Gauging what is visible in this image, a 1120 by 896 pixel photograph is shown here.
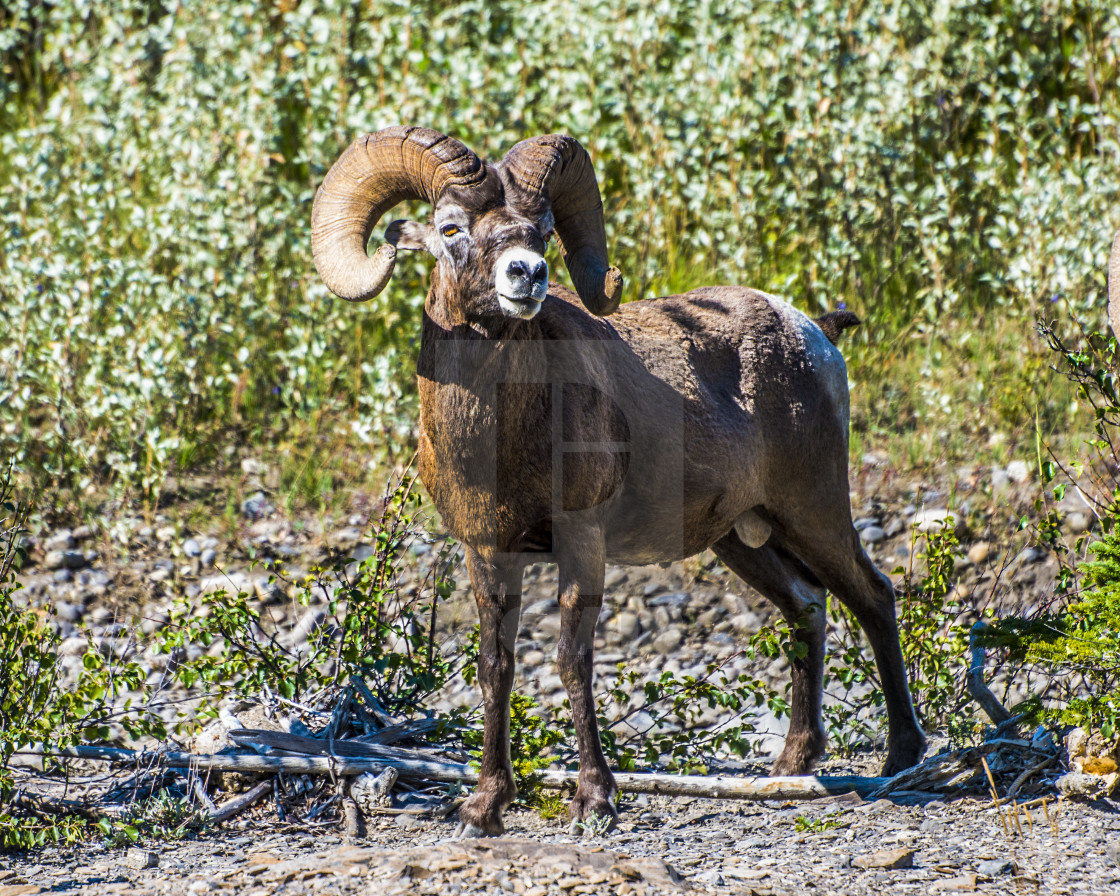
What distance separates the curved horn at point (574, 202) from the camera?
14.7 feet

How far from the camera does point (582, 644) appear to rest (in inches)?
186

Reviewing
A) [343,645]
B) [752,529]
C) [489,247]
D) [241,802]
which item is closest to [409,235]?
[489,247]

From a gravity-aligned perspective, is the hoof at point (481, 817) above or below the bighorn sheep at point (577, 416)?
below

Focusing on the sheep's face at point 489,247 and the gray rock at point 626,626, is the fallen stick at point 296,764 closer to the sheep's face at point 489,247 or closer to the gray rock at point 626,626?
the sheep's face at point 489,247

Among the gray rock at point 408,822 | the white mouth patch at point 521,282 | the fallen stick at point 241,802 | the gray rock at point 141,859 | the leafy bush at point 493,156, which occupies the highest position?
the leafy bush at point 493,156

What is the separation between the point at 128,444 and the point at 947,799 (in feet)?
19.1

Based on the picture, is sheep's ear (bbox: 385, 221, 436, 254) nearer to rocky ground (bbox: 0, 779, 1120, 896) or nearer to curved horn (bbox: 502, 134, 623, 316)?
curved horn (bbox: 502, 134, 623, 316)

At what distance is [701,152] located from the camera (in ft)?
30.8

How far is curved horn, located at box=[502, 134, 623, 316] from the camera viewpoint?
4.48 metres

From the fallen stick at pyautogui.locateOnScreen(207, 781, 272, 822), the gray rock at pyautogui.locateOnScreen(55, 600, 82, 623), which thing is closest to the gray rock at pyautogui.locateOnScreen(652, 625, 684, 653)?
the fallen stick at pyautogui.locateOnScreen(207, 781, 272, 822)

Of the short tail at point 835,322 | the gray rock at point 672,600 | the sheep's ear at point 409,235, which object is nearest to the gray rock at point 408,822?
the sheep's ear at point 409,235

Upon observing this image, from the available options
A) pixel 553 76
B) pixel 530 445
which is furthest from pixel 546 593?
pixel 553 76

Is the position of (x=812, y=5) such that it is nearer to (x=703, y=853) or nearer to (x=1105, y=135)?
(x=1105, y=135)

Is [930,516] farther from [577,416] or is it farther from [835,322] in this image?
[577,416]
